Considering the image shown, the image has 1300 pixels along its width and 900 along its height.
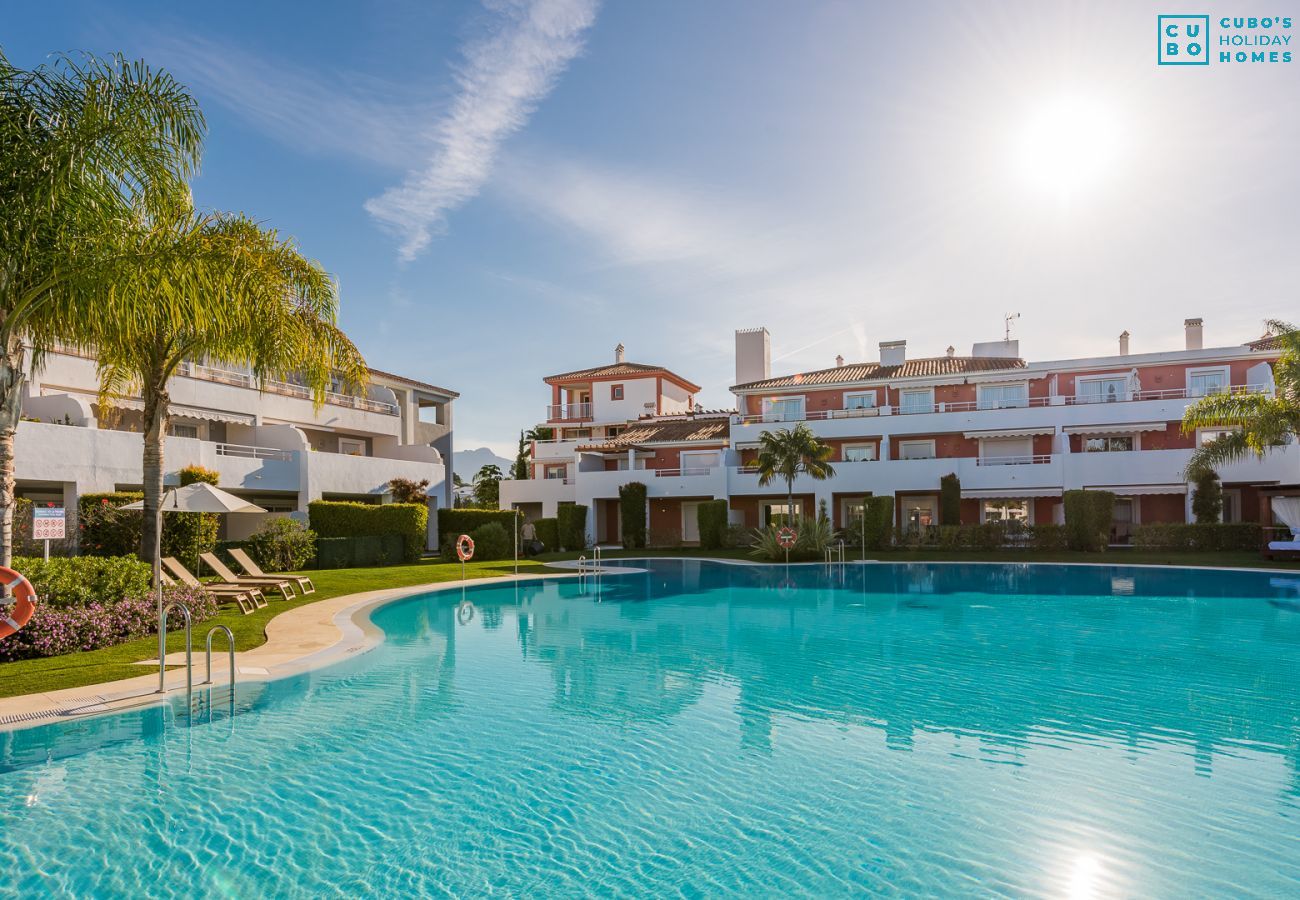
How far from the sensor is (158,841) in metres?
6.27

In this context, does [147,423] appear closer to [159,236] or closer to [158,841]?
[159,236]

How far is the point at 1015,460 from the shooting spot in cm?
3934

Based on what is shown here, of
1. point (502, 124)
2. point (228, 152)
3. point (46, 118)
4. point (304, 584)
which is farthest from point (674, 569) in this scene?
point (46, 118)

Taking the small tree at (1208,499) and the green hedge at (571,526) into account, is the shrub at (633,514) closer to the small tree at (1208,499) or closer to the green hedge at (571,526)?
the green hedge at (571,526)

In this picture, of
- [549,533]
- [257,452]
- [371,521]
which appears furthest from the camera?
[549,533]

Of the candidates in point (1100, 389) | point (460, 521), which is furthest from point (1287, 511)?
point (460, 521)

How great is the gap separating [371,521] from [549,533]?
13529 mm

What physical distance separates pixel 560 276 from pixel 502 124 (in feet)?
23.5

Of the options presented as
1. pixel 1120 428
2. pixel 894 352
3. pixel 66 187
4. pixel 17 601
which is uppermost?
pixel 894 352

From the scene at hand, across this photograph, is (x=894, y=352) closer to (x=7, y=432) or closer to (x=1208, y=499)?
(x=1208, y=499)

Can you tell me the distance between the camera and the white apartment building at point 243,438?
77.0ft

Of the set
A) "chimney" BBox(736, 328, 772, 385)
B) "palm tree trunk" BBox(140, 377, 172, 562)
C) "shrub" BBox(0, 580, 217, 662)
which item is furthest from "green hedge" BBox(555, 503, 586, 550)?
"shrub" BBox(0, 580, 217, 662)

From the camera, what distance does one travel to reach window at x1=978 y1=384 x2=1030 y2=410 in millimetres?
40469

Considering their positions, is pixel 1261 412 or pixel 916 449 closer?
pixel 1261 412
